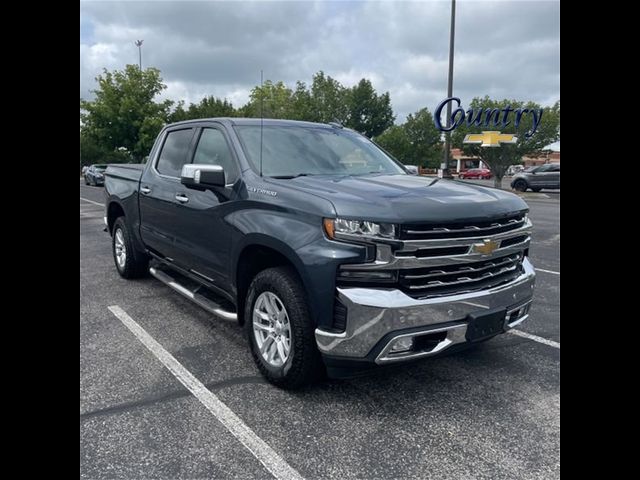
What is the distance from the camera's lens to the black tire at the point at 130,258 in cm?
606

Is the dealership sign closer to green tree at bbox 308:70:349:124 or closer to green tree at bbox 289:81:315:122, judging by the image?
green tree at bbox 289:81:315:122

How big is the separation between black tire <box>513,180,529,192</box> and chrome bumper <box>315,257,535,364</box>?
26.6 m

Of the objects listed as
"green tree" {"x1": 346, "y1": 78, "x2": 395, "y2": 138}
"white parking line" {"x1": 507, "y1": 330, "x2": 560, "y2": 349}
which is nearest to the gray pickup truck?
"white parking line" {"x1": 507, "y1": 330, "x2": 560, "y2": 349}

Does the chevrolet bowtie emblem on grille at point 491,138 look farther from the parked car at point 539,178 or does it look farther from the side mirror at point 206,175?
the side mirror at point 206,175

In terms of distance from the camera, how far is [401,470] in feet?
8.29

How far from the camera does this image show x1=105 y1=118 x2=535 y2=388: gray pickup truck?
2.81 metres

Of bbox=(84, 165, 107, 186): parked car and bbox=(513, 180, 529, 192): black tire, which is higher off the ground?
bbox=(84, 165, 107, 186): parked car
